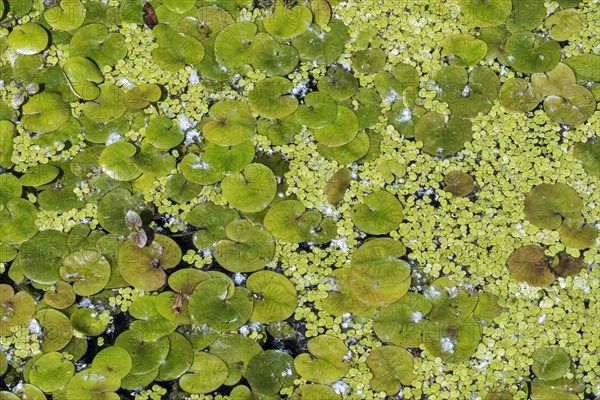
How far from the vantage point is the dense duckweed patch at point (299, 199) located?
96.8 inches

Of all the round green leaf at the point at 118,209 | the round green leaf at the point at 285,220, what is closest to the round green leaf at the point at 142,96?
the round green leaf at the point at 118,209

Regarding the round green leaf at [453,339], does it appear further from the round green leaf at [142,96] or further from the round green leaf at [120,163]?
the round green leaf at [142,96]

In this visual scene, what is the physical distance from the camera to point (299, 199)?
262cm

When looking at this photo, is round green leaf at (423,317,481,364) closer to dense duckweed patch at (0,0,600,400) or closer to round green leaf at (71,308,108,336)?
dense duckweed patch at (0,0,600,400)

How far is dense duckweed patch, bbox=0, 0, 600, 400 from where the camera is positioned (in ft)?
8.07

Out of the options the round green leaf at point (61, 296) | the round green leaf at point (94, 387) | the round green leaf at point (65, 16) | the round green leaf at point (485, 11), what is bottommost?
the round green leaf at point (94, 387)

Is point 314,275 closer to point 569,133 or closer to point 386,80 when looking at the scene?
point 386,80

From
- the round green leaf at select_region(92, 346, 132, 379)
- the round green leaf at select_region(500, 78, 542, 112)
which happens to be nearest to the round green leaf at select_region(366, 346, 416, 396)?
the round green leaf at select_region(92, 346, 132, 379)

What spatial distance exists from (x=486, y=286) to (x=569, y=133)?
763mm

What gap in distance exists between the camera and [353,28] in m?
2.86

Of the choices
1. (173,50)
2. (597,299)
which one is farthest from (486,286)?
(173,50)

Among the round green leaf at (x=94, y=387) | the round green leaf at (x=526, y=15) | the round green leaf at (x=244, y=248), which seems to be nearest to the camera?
the round green leaf at (x=94, y=387)

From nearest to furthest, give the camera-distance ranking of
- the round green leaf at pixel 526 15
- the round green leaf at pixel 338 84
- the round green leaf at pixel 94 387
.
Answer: the round green leaf at pixel 94 387 → the round green leaf at pixel 338 84 → the round green leaf at pixel 526 15

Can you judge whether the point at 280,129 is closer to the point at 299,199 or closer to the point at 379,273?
the point at 299,199
